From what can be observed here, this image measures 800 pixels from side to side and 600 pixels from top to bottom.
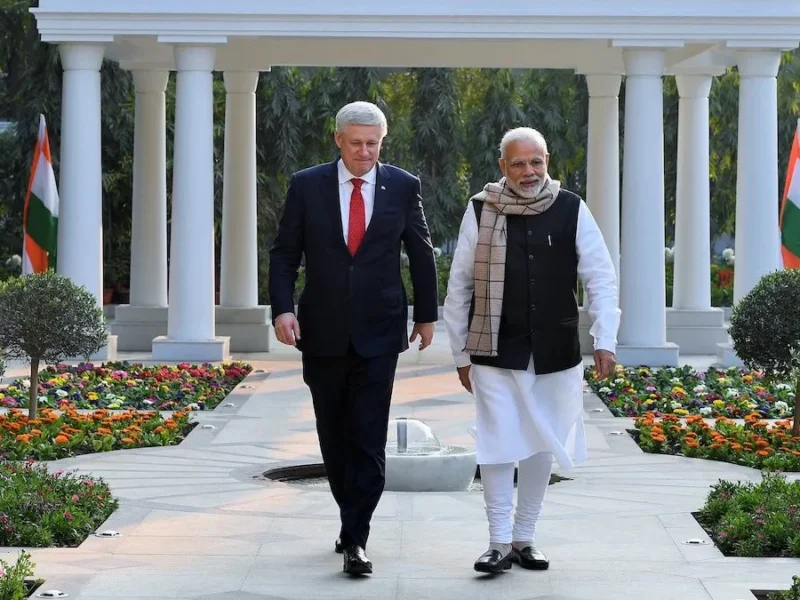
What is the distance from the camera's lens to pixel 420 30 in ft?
68.8

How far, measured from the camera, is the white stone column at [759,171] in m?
21.2

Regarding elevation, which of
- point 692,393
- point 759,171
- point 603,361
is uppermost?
point 759,171

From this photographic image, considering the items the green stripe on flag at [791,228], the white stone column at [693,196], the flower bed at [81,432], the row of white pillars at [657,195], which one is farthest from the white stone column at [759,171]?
the flower bed at [81,432]

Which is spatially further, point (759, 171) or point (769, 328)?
point (759, 171)

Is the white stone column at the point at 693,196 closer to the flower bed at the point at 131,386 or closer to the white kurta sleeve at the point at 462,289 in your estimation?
the flower bed at the point at 131,386

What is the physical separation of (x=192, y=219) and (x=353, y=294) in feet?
43.6

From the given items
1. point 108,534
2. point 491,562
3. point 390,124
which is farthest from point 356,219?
point 390,124

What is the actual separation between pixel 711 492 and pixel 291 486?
9.29ft

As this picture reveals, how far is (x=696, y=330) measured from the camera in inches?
988

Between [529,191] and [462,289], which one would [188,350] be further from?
[529,191]

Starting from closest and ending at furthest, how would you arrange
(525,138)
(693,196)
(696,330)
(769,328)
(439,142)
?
1. (525,138)
2. (769,328)
3. (696,330)
4. (693,196)
5. (439,142)

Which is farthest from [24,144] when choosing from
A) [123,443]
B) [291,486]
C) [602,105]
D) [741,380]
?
[291,486]

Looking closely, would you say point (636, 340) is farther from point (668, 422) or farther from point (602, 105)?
point (668, 422)

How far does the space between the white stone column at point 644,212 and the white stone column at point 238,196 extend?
6.55m
